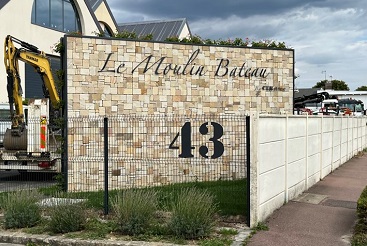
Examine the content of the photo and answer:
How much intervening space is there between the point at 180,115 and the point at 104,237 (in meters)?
5.72

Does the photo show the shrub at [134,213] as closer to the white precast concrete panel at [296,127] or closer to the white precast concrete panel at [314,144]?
the white precast concrete panel at [296,127]

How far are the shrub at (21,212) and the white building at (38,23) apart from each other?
19.6 meters

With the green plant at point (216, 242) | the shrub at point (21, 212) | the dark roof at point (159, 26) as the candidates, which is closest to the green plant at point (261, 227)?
the green plant at point (216, 242)

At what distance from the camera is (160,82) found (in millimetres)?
12906

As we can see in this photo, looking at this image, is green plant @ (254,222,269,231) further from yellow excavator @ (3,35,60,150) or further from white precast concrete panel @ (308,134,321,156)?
yellow excavator @ (3,35,60,150)

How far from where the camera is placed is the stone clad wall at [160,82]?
481 inches

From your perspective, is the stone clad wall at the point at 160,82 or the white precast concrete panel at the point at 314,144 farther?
the stone clad wall at the point at 160,82

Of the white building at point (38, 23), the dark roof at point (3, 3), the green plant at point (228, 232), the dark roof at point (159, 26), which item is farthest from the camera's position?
the dark roof at point (159, 26)

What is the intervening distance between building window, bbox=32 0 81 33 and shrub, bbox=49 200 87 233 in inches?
1168

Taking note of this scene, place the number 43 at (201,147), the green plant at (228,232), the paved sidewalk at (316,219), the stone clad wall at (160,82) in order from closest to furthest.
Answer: the paved sidewalk at (316,219) < the green plant at (228,232) < the stone clad wall at (160,82) < the number 43 at (201,147)

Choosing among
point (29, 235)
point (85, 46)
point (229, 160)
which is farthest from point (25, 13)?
point (29, 235)

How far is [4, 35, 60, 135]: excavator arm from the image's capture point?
15.2m

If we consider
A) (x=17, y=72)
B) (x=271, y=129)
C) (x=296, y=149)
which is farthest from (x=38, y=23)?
(x=271, y=129)

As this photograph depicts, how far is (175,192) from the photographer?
1041 centimetres
